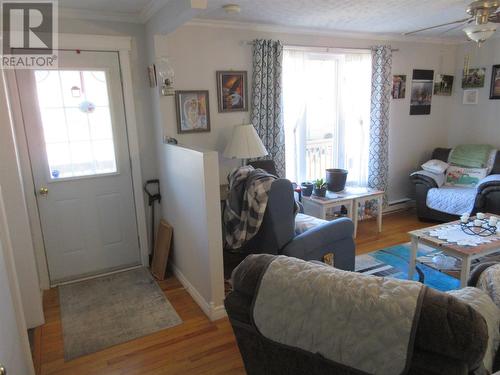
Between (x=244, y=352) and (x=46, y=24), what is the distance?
2929 millimetres

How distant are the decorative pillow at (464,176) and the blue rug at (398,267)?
1389 millimetres

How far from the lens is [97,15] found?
3.01m

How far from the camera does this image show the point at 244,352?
1414mm

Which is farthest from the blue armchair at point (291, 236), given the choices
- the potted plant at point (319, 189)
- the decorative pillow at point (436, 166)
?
the decorative pillow at point (436, 166)

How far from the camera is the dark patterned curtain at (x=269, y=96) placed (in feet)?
12.1

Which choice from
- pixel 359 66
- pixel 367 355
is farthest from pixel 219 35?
pixel 367 355

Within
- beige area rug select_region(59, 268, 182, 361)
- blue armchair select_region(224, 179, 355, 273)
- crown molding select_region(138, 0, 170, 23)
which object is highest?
A: crown molding select_region(138, 0, 170, 23)

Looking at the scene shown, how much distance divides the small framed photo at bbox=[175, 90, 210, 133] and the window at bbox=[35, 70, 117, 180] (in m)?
0.64

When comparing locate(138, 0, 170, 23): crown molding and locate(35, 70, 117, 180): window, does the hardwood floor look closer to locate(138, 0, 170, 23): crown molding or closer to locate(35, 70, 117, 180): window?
locate(35, 70, 117, 180): window

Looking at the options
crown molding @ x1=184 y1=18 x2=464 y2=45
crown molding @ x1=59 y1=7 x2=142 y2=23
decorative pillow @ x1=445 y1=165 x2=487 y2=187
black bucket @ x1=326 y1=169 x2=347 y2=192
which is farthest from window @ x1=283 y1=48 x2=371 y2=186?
crown molding @ x1=59 y1=7 x2=142 y2=23

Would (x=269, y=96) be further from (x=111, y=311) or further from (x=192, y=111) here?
(x=111, y=311)

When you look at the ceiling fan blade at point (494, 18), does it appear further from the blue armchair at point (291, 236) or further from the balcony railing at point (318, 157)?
the balcony railing at point (318, 157)

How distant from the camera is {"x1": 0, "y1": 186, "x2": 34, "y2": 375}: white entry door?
1.30 meters

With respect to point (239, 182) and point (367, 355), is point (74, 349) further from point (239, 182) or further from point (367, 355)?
point (367, 355)
